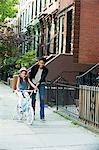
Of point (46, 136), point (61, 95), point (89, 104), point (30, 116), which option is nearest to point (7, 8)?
point (61, 95)

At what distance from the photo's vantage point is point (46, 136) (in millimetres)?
9758

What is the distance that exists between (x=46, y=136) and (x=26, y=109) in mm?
2281

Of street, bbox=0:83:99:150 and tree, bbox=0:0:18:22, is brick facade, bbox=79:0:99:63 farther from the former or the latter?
tree, bbox=0:0:18:22

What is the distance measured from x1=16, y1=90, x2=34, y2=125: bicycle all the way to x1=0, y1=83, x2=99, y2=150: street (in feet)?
0.63

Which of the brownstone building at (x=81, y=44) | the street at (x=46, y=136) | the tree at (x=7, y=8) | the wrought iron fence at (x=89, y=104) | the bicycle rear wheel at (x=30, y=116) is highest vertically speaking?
the tree at (x=7, y=8)

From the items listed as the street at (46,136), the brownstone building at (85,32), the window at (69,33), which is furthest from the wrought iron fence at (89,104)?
the window at (69,33)

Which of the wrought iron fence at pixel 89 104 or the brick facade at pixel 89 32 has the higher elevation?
the brick facade at pixel 89 32

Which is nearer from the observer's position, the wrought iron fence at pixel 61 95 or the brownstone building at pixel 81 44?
the wrought iron fence at pixel 61 95

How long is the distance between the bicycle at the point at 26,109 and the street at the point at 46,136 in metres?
0.19

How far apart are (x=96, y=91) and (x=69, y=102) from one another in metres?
6.02

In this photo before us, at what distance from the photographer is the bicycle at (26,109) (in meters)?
11.6

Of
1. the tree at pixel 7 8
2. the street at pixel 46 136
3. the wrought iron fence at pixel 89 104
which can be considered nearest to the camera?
the street at pixel 46 136

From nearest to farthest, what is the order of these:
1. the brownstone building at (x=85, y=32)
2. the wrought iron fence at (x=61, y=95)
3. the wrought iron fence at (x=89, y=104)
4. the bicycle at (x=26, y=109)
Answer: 1. the wrought iron fence at (x=89, y=104)
2. the bicycle at (x=26, y=109)
3. the wrought iron fence at (x=61, y=95)
4. the brownstone building at (x=85, y=32)

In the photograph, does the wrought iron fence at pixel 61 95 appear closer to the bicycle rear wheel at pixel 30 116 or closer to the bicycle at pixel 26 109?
the bicycle at pixel 26 109
